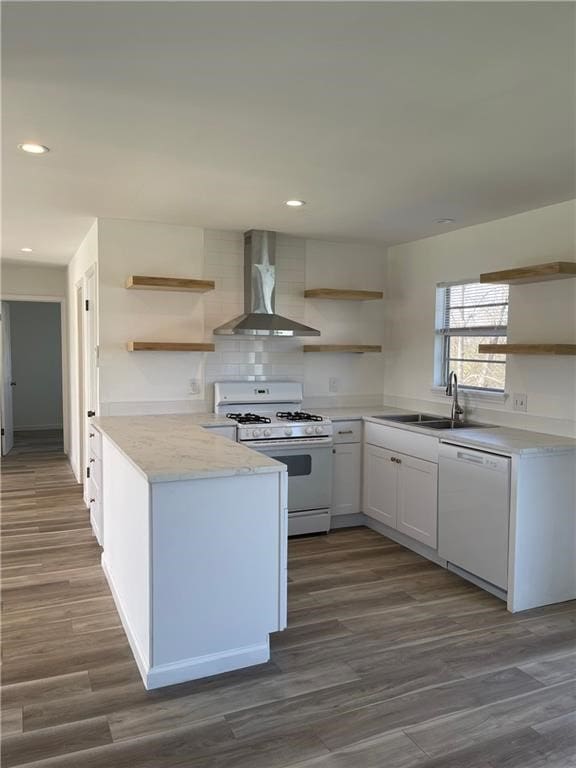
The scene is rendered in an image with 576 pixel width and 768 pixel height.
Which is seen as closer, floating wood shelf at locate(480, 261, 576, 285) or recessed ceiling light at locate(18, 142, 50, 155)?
recessed ceiling light at locate(18, 142, 50, 155)

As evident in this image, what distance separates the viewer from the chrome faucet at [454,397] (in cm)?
428

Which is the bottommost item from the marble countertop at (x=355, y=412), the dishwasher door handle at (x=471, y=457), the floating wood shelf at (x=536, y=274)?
the dishwasher door handle at (x=471, y=457)

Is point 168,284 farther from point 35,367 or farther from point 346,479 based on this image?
point 35,367

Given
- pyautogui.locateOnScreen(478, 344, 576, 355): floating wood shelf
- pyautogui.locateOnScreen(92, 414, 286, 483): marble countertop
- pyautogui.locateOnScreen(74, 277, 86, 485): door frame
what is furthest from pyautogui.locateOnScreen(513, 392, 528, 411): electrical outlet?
pyautogui.locateOnScreen(74, 277, 86, 485): door frame

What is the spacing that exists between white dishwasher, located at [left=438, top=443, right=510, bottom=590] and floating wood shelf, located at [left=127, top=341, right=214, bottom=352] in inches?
74.7

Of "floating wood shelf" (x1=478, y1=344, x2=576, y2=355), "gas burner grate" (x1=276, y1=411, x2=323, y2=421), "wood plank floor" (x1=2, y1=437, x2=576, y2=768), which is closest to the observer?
"wood plank floor" (x1=2, y1=437, x2=576, y2=768)

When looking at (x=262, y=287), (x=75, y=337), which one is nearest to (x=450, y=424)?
(x=262, y=287)

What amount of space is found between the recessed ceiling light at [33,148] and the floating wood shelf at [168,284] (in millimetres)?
1316

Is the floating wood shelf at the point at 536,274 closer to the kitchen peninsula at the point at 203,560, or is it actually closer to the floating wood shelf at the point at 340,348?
the floating wood shelf at the point at 340,348

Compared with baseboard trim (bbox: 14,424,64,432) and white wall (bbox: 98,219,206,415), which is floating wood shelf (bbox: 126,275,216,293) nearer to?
white wall (bbox: 98,219,206,415)

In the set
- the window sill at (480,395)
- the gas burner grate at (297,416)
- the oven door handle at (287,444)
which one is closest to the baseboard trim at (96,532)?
the oven door handle at (287,444)

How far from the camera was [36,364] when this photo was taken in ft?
32.3

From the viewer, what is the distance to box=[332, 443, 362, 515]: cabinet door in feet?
15.1

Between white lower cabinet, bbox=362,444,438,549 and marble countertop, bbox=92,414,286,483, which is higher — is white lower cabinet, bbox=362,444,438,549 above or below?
below
